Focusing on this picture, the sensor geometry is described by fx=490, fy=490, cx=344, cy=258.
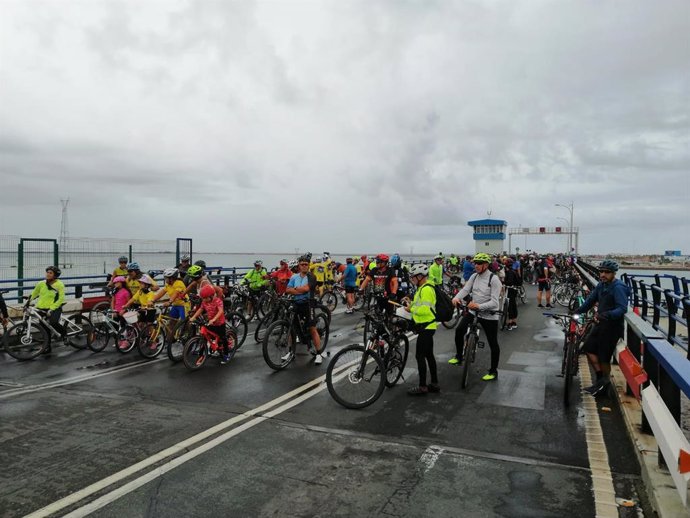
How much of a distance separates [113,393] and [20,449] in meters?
2.11

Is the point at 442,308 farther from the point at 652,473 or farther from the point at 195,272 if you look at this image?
the point at 195,272

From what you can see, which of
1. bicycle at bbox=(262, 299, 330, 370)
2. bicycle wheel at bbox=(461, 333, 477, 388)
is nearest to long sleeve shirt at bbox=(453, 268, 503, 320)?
bicycle wheel at bbox=(461, 333, 477, 388)

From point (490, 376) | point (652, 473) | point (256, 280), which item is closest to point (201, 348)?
point (490, 376)

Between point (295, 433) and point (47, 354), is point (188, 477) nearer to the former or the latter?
point (295, 433)

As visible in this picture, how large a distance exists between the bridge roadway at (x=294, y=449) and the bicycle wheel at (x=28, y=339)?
5.27ft

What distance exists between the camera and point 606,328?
6.63 m

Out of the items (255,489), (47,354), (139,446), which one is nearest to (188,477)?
(255,489)

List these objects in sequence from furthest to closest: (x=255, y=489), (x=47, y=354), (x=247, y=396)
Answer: (x=47, y=354) < (x=247, y=396) < (x=255, y=489)

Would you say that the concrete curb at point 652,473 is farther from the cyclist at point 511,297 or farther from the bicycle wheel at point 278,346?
the cyclist at point 511,297

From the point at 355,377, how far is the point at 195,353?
11.3 ft

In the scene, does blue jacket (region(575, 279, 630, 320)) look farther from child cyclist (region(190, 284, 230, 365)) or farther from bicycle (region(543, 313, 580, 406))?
child cyclist (region(190, 284, 230, 365))

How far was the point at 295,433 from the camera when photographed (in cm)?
541

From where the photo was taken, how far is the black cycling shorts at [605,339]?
6605 millimetres

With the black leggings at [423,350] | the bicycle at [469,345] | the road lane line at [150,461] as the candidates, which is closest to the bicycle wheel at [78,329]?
the road lane line at [150,461]
